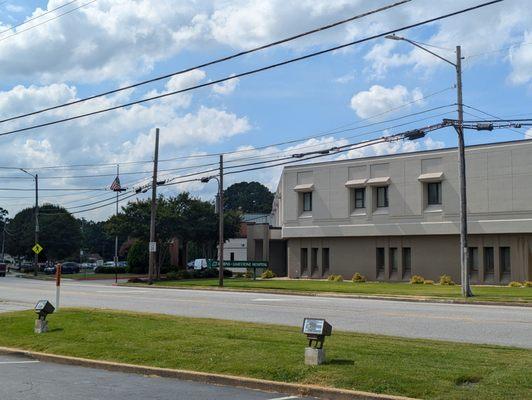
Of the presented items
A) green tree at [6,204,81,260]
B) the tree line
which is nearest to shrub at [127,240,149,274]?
the tree line

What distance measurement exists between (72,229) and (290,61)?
269ft

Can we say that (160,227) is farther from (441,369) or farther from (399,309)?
(441,369)

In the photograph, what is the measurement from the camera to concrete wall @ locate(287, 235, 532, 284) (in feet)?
129

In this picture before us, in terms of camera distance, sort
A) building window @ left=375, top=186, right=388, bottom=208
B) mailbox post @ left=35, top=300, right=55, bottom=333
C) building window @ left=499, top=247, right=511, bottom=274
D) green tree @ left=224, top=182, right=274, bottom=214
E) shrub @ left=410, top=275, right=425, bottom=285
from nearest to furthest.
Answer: mailbox post @ left=35, top=300, right=55, bottom=333, building window @ left=499, top=247, right=511, bottom=274, shrub @ left=410, top=275, right=425, bottom=285, building window @ left=375, top=186, right=388, bottom=208, green tree @ left=224, top=182, right=274, bottom=214

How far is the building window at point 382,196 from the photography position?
44844 mm

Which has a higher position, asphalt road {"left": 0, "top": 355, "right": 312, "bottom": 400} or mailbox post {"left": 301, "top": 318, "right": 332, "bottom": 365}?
mailbox post {"left": 301, "top": 318, "right": 332, "bottom": 365}

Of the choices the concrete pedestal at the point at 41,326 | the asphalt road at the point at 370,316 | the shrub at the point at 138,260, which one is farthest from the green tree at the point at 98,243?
the concrete pedestal at the point at 41,326

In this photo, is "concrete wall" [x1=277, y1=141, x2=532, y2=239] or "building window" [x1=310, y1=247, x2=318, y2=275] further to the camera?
"building window" [x1=310, y1=247, x2=318, y2=275]

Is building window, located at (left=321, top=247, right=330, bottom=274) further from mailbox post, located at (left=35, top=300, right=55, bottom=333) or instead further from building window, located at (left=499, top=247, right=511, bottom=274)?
mailbox post, located at (left=35, top=300, right=55, bottom=333)

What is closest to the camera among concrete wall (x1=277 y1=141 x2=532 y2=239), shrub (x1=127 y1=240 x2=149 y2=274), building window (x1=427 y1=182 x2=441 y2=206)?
concrete wall (x1=277 y1=141 x2=532 y2=239)

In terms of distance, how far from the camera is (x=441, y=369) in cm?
921

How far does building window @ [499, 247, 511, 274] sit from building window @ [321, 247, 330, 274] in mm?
13043

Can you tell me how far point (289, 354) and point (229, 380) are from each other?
4.60 ft

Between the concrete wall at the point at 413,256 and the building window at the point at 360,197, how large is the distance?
235cm
